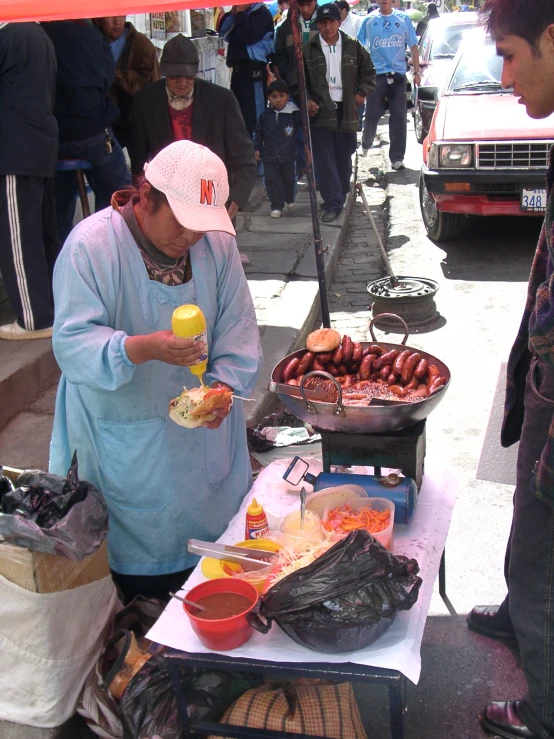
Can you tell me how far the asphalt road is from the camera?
307 cm

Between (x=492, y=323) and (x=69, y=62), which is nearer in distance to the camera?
(x=69, y=62)

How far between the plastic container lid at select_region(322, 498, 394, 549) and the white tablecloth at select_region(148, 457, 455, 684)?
0.14m

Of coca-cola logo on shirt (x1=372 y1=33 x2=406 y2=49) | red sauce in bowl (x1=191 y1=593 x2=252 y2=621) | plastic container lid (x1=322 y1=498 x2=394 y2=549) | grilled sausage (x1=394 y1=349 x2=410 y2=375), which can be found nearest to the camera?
red sauce in bowl (x1=191 y1=593 x2=252 y2=621)

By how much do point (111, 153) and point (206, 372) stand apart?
3.25 metres

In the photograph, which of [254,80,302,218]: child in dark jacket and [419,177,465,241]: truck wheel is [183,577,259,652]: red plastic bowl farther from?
[254,80,302,218]: child in dark jacket

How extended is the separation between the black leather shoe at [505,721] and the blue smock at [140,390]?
4.06 feet

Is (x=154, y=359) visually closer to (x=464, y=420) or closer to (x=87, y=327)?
(x=87, y=327)

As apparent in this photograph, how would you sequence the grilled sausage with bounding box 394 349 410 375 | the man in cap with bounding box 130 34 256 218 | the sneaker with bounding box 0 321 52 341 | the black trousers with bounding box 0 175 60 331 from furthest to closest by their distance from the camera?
the man in cap with bounding box 130 34 256 218 < the sneaker with bounding box 0 321 52 341 < the black trousers with bounding box 0 175 60 331 < the grilled sausage with bounding box 394 349 410 375

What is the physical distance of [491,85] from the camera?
28.6ft

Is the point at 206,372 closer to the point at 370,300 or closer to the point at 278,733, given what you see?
the point at 278,733

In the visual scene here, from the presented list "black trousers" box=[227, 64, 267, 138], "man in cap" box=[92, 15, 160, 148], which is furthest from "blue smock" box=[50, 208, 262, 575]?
"black trousers" box=[227, 64, 267, 138]

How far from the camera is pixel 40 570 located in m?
2.61

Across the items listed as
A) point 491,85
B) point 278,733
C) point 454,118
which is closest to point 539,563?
point 278,733

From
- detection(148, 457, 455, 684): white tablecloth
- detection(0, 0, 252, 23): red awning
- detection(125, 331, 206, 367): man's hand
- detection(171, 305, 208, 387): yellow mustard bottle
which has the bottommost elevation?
detection(148, 457, 455, 684): white tablecloth
